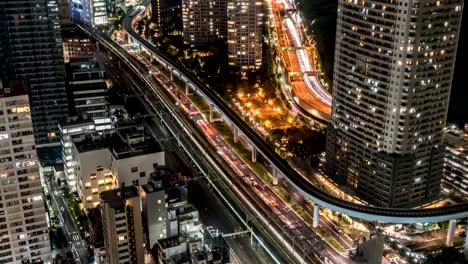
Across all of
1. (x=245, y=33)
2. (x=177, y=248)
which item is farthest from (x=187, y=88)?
(x=177, y=248)

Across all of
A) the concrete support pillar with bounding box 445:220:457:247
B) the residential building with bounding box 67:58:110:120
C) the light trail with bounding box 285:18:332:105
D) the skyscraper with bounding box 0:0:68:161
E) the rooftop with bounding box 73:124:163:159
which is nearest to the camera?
the concrete support pillar with bounding box 445:220:457:247

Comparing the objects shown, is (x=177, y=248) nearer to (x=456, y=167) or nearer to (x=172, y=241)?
(x=172, y=241)

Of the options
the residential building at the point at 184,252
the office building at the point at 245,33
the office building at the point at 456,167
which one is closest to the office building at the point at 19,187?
the residential building at the point at 184,252

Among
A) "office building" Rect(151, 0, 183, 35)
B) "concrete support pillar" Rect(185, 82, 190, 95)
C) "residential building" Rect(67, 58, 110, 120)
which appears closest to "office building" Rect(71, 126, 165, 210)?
"residential building" Rect(67, 58, 110, 120)

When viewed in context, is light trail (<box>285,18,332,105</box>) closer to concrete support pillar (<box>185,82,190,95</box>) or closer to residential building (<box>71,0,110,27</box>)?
concrete support pillar (<box>185,82,190,95</box>)

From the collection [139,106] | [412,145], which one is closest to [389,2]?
[412,145]

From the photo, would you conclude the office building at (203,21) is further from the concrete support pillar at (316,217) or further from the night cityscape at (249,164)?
the concrete support pillar at (316,217)
